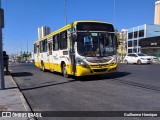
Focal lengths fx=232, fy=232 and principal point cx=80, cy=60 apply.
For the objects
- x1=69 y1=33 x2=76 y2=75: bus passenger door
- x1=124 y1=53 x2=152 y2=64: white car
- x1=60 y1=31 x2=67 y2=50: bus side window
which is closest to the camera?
x1=69 y1=33 x2=76 y2=75: bus passenger door

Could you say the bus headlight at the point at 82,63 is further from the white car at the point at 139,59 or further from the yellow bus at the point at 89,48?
the white car at the point at 139,59

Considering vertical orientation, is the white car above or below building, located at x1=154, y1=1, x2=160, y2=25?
below

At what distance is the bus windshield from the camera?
12570mm

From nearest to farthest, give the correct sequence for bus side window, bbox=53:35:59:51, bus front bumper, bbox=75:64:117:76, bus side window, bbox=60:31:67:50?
bus front bumper, bbox=75:64:117:76
bus side window, bbox=60:31:67:50
bus side window, bbox=53:35:59:51

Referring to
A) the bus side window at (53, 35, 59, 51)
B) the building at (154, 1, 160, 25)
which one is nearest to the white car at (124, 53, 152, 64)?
the bus side window at (53, 35, 59, 51)

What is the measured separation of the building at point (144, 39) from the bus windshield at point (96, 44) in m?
53.2

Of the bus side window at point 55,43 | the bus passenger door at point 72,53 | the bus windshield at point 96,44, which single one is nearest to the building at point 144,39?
the bus side window at point 55,43

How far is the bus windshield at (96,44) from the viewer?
12570 millimetres

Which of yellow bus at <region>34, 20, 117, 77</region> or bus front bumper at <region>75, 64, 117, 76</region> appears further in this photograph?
yellow bus at <region>34, 20, 117, 77</region>

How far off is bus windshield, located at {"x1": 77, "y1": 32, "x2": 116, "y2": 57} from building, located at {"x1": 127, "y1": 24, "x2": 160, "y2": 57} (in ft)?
174

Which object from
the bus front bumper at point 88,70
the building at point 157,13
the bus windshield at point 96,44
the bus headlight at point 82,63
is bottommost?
the bus front bumper at point 88,70

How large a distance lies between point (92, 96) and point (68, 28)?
6.27m

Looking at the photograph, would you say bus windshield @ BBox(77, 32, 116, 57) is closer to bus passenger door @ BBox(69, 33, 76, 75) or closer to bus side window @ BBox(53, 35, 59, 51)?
bus passenger door @ BBox(69, 33, 76, 75)

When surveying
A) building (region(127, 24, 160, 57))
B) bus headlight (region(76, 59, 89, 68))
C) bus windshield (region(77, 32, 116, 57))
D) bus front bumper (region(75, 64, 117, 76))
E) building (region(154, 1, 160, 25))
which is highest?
building (region(154, 1, 160, 25))
